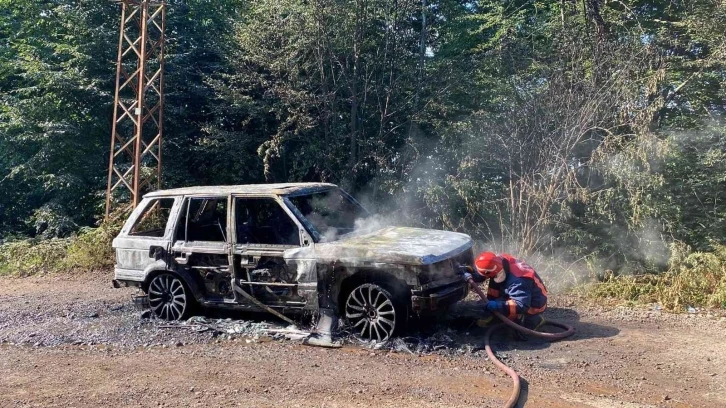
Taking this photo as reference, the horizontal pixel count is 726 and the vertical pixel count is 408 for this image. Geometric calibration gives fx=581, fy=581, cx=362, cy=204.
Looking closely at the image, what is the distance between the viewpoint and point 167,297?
24.8 ft

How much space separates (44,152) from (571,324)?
1421 cm

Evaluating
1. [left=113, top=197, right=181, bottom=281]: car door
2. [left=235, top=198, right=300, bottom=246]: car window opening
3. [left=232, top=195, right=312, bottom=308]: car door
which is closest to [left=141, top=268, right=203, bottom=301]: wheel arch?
[left=113, top=197, right=181, bottom=281]: car door

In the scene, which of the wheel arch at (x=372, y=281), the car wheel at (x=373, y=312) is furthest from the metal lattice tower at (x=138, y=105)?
the car wheel at (x=373, y=312)

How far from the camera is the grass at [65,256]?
12000 millimetres

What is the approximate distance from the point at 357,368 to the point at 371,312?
813 mm

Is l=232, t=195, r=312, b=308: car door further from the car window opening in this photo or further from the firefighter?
the firefighter

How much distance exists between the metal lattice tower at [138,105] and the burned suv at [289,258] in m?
5.42

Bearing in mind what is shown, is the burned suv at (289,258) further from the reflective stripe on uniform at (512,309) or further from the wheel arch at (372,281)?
the reflective stripe on uniform at (512,309)

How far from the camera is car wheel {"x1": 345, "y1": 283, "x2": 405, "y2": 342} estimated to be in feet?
20.3

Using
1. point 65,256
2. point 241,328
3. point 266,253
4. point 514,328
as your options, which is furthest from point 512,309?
point 65,256

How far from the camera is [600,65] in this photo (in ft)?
31.6

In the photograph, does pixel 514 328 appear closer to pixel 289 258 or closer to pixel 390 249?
pixel 390 249

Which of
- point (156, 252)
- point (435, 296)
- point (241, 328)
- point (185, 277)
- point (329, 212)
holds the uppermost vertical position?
point (329, 212)

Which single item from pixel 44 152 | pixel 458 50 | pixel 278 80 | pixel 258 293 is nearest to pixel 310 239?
pixel 258 293
